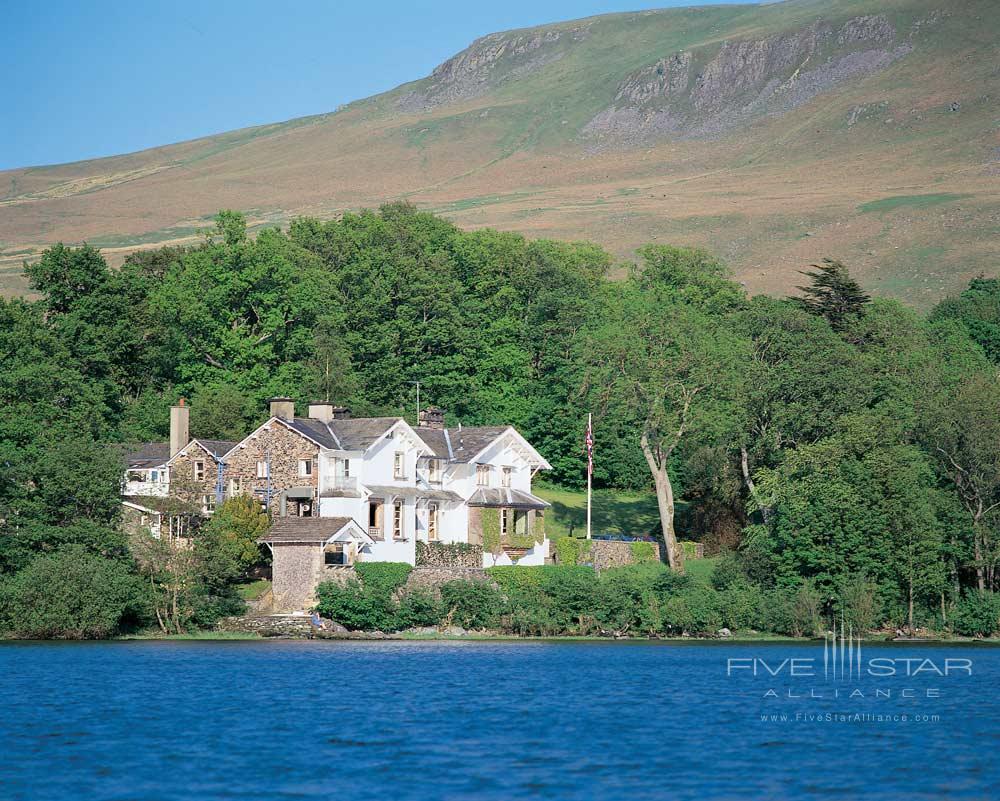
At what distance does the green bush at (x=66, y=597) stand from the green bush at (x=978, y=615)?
1418 inches

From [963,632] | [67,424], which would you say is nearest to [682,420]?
[963,632]

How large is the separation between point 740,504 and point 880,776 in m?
52.6

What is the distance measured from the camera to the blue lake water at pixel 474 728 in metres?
29.1

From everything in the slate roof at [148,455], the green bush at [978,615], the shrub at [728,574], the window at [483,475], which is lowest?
the green bush at [978,615]

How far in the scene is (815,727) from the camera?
37562mm

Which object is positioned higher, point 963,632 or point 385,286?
point 385,286

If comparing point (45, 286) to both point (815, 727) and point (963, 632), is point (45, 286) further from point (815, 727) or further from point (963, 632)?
point (815, 727)

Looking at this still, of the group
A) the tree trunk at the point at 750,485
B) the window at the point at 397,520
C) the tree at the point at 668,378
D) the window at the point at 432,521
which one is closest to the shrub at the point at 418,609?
the window at the point at 397,520

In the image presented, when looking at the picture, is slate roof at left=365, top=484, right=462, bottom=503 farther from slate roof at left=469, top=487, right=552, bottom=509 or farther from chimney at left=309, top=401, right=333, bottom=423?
chimney at left=309, top=401, right=333, bottom=423

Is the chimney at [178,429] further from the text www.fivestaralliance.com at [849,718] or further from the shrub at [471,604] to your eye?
the text www.fivestaralliance.com at [849,718]

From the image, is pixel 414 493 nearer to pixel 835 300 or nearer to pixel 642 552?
pixel 642 552

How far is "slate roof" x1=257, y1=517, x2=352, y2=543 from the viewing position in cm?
6825

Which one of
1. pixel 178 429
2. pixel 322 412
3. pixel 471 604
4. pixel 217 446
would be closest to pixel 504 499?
pixel 322 412

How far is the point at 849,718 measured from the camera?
130 feet
